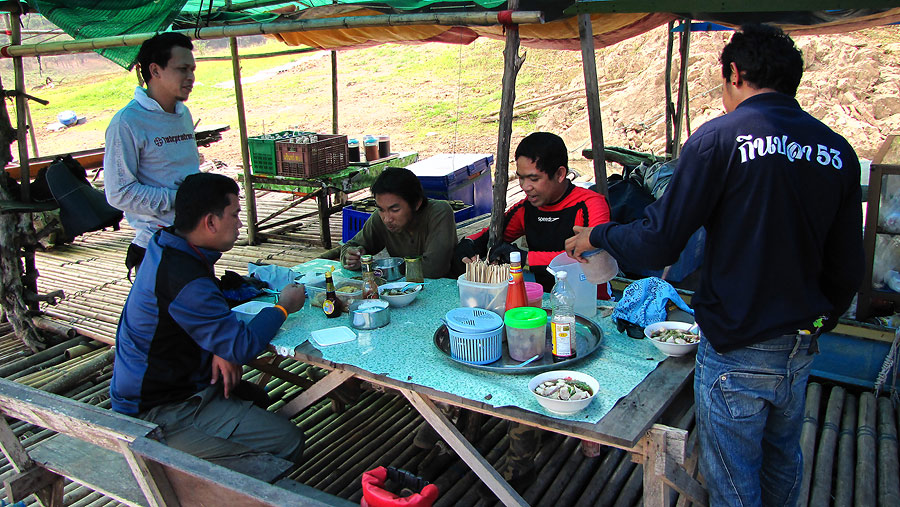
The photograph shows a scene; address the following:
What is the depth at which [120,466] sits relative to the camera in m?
2.59

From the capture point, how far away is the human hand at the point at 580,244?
231cm

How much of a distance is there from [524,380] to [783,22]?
4665 mm

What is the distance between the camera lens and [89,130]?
18.7 m

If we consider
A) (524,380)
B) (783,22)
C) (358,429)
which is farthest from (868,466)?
(783,22)

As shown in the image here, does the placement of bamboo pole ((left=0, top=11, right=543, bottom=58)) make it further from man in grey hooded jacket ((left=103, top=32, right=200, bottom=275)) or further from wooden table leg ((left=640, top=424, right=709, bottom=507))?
wooden table leg ((left=640, top=424, right=709, bottom=507))

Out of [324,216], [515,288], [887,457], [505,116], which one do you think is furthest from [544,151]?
[324,216]

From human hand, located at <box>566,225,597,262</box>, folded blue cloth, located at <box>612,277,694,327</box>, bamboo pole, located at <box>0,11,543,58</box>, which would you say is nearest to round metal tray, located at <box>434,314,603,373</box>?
folded blue cloth, located at <box>612,277,694,327</box>

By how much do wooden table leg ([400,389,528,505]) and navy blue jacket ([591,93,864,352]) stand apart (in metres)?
0.89

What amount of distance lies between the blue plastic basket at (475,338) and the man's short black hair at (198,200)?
108cm

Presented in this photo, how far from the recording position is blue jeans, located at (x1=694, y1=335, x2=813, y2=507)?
6.47 ft

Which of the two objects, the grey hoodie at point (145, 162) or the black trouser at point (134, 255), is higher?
the grey hoodie at point (145, 162)

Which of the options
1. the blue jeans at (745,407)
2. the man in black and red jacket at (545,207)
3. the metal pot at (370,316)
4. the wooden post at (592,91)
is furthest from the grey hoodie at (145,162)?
the blue jeans at (745,407)

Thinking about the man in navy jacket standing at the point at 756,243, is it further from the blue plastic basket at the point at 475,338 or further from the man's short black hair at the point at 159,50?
the man's short black hair at the point at 159,50

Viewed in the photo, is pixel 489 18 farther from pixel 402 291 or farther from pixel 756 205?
pixel 756 205
